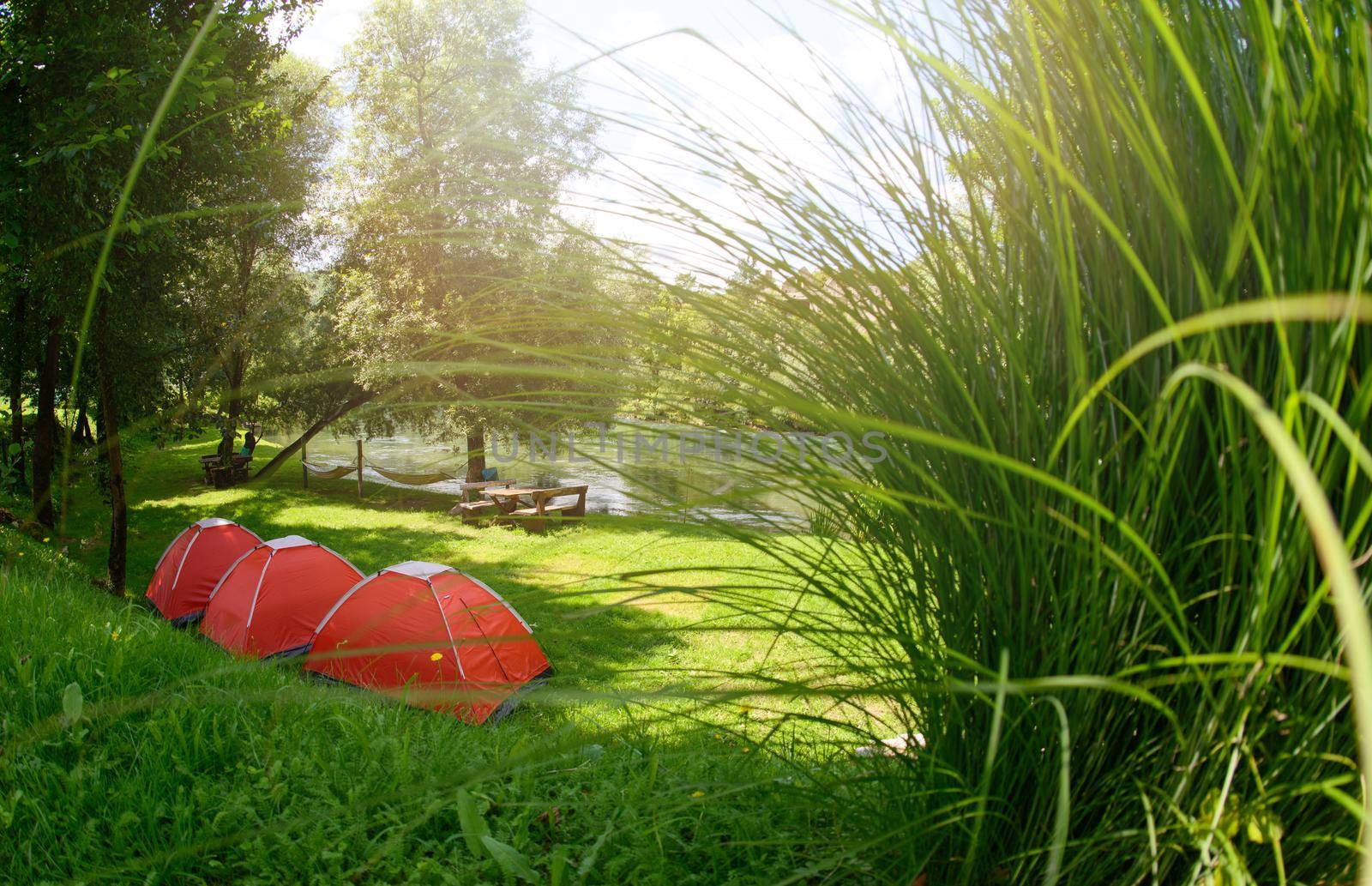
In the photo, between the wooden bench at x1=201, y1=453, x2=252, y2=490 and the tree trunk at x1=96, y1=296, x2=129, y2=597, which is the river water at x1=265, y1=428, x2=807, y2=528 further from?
the wooden bench at x1=201, y1=453, x2=252, y2=490

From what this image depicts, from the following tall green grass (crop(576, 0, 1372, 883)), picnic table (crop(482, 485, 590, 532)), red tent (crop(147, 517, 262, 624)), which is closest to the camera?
tall green grass (crop(576, 0, 1372, 883))

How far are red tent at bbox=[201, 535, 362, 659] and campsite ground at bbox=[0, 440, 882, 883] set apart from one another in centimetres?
631

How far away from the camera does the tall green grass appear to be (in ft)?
2.02

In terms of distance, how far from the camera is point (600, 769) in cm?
182

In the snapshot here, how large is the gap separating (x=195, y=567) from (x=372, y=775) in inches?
374

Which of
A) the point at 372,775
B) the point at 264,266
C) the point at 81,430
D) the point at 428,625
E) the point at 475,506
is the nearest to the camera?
the point at 372,775

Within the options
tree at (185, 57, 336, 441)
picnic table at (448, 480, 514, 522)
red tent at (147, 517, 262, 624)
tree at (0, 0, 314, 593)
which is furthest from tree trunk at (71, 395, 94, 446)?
tree at (0, 0, 314, 593)

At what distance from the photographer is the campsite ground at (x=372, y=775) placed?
A: 41.6 inches

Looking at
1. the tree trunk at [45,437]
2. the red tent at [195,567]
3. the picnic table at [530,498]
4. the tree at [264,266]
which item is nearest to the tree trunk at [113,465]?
the red tent at [195,567]

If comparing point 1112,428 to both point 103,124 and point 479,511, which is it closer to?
point 103,124

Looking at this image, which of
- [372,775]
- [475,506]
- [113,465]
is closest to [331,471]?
[475,506]

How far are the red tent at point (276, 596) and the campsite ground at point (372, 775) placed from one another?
6.31 meters

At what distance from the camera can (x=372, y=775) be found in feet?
5.78

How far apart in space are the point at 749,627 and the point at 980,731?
28 cm
